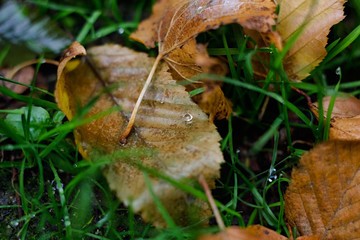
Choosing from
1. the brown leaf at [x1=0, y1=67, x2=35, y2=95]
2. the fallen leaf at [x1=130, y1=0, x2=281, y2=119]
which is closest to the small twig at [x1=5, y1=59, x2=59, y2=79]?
the brown leaf at [x1=0, y1=67, x2=35, y2=95]

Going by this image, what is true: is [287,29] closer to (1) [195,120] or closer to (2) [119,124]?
(1) [195,120]

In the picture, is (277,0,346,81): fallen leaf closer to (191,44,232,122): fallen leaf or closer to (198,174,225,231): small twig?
(191,44,232,122): fallen leaf

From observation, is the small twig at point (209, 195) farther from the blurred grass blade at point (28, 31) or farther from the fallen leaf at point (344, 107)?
the blurred grass blade at point (28, 31)

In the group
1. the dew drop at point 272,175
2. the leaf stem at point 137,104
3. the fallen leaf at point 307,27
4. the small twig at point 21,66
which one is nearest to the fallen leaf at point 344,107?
the fallen leaf at point 307,27

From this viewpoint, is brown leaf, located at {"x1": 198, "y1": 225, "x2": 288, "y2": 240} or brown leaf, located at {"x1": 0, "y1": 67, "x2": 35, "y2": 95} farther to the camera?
brown leaf, located at {"x1": 0, "y1": 67, "x2": 35, "y2": 95}

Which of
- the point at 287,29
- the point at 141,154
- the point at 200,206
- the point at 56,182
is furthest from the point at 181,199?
the point at 287,29

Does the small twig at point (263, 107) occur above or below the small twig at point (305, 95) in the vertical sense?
below
